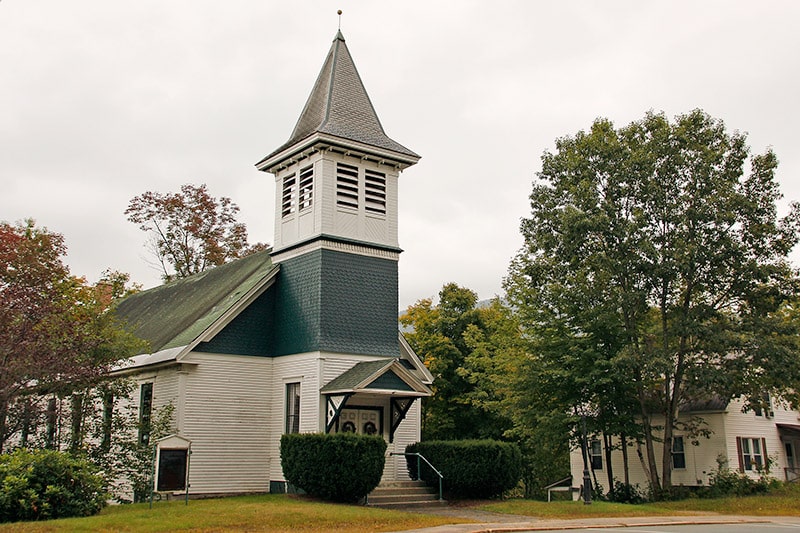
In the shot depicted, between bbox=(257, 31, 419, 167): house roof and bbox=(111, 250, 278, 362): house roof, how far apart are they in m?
4.15

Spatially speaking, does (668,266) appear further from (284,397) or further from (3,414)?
(3,414)

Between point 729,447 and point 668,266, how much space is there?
11754 mm

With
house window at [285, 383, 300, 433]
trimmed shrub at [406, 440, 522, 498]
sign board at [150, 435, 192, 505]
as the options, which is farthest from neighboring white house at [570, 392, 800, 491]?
sign board at [150, 435, 192, 505]

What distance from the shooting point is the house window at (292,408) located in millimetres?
23516

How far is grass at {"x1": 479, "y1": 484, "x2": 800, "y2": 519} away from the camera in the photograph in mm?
20234

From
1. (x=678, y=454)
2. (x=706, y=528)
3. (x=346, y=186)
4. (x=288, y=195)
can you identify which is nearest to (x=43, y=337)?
(x=288, y=195)

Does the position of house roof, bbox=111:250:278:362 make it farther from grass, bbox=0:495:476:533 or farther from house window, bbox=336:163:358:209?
grass, bbox=0:495:476:533

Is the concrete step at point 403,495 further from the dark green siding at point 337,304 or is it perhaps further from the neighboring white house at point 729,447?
the neighboring white house at point 729,447

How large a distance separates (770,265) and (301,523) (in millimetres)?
17085

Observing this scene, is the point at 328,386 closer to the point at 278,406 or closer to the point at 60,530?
the point at 278,406

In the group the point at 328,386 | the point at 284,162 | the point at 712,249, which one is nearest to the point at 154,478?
the point at 328,386

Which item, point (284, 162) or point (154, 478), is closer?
point (154, 478)

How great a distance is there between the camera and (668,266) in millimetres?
24484

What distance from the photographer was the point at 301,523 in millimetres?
16172
